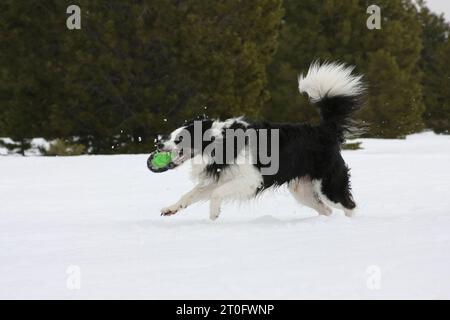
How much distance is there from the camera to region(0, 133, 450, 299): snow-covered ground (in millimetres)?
3547

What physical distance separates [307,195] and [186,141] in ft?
4.34

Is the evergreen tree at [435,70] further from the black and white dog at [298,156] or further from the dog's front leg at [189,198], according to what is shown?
the dog's front leg at [189,198]

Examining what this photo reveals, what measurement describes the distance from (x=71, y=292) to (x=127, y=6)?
1385 cm

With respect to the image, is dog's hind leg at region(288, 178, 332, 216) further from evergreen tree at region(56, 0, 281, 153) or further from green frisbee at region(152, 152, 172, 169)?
evergreen tree at region(56, 0, 281, 153)

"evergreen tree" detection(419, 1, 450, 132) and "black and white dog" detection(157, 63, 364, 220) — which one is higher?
"evergreen tree" detection(419, 1, 450, 132)

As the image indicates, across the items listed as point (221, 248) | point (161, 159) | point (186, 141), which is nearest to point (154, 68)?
point (161, 159)

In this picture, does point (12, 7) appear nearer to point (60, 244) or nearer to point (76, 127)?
point (76, 127)

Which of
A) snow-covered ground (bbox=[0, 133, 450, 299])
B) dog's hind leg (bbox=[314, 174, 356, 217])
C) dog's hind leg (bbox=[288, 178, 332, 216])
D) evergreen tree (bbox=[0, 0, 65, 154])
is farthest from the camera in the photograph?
evergreen tree (bbox=[0, 0, 65, 154])

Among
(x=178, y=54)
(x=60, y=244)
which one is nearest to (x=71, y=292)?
(x=60, y=244)

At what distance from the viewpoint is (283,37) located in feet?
76.7

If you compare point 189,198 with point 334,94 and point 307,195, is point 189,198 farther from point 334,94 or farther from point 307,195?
point 334,94

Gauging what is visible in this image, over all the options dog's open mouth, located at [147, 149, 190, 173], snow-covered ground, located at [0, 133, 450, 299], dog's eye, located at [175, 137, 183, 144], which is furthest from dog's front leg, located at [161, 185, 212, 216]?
dog's eye, located at [175, 137, 183, 144]

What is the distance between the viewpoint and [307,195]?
21.6 feet

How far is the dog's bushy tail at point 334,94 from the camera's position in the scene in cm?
642
